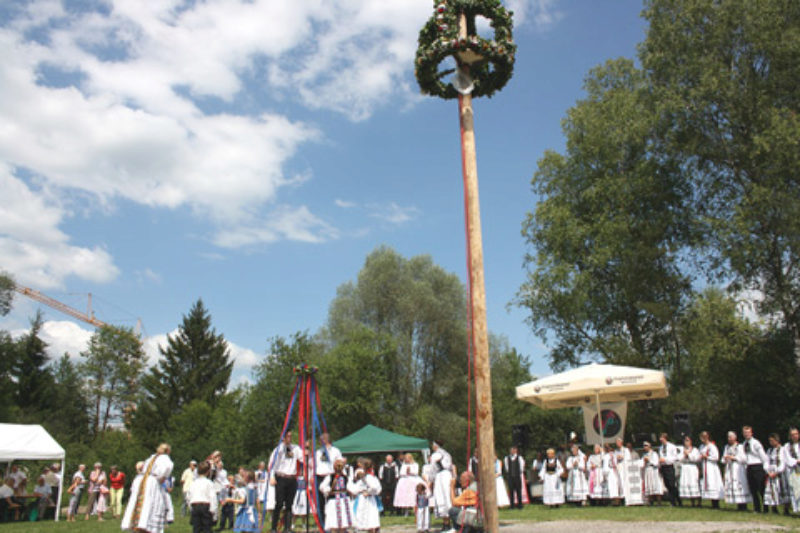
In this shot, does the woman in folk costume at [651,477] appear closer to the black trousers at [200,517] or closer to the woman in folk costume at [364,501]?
the woman in folk costume at [364,501]

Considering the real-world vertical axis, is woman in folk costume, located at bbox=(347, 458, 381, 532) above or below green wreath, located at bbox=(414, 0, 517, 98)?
below

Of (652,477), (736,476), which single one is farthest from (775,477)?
(652,477)

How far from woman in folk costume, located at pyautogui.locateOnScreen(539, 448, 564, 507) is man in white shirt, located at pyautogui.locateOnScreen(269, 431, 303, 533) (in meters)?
8.54

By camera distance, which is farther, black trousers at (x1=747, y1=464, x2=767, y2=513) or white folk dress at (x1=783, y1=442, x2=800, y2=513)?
black trousers at (x1=747, y1=464, x2=767, y2=513)

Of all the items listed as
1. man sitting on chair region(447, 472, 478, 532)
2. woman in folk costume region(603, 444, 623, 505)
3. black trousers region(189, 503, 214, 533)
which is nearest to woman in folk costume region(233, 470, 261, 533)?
black trousers region(189, 503, 214, 533)

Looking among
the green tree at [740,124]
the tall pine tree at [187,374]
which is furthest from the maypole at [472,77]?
the tall pine tree at [187,374]

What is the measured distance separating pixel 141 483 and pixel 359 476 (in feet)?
12.8

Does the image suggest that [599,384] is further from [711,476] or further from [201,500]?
[201,500]

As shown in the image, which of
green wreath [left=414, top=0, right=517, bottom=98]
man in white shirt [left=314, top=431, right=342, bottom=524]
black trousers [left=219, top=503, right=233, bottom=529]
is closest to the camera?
green wreath [left=414, top=0, right=517, bottom=98]

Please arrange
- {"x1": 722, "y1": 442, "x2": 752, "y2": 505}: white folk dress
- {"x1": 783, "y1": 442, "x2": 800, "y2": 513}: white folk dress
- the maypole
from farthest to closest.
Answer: {"x1": 722, "y1": 442, "x2": 752, "y2": 505}: white folk dress, {"x1": 783, "y1": 442, "x2": 800, "y2": 513}: white folk dress, the maypole

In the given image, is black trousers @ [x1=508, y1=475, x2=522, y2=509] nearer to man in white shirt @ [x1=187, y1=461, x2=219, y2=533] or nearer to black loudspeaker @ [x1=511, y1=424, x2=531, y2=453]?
black loudspeaker @ [x1=511, y1=424, x2=531, y2=453]

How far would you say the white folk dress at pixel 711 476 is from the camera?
545 inches

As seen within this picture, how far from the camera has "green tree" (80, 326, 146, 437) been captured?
59.8 m

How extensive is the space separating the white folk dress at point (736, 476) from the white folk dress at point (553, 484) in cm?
448
